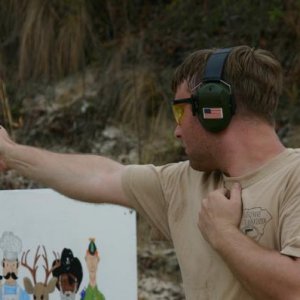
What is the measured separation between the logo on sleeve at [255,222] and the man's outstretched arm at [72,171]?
0.51m

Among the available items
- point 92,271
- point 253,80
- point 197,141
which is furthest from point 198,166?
point 92,271

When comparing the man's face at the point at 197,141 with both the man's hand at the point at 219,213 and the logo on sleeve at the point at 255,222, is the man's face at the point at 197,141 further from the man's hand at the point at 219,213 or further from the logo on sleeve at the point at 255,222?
the logo on sleeve at the point at 255,222

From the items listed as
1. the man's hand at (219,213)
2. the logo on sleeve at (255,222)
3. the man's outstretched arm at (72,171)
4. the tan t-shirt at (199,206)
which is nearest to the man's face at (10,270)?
the man's outstretched arm at (72,171)

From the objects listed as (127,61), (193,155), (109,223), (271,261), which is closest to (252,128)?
(193,155)

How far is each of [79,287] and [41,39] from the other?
10.4 feet

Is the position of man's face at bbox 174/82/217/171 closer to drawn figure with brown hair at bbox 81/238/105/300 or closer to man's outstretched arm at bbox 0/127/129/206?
man's outstretched arm at bbox 0/127/129/206

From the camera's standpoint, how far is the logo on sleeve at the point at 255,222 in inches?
98.6

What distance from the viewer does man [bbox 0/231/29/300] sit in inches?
186

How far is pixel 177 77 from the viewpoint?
275 cm

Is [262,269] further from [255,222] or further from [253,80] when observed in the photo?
[253,80]

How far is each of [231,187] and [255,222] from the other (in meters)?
0.16

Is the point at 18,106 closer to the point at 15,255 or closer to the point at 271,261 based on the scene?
the point at 15,255

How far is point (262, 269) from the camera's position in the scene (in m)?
2.40

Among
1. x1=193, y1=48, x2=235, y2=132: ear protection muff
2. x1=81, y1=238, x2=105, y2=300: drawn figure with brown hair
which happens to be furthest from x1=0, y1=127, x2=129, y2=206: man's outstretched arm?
x1=81, y1=238, x2=105, y2=300: drawn figure with brown hair
